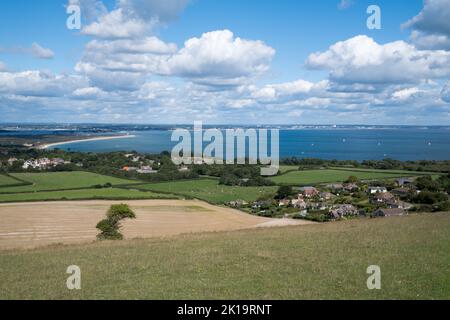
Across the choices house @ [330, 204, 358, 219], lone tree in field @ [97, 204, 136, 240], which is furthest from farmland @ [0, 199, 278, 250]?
house @ [330, 204, 358, 219]

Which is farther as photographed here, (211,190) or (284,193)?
(211,190)

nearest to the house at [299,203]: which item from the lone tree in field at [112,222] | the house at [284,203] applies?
the house at [284,203]

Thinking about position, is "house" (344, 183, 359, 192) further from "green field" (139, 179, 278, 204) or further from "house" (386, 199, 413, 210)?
"house" (386, 199, 413, 210)

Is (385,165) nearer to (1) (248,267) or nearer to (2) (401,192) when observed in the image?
(2) (401,192)

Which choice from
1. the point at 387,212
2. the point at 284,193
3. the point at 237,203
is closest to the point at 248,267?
the point at 387,212

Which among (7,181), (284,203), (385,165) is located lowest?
(284,203)

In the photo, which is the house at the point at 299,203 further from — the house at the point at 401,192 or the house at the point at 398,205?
the house at the point at 401,192

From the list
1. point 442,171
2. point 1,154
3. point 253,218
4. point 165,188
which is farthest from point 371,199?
point 1,154
